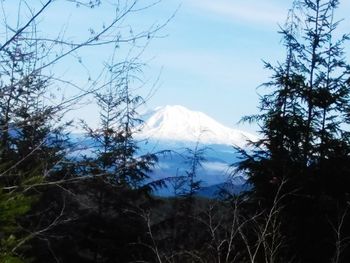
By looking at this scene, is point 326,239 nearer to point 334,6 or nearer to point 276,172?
point 276,172

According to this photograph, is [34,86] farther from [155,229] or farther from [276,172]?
[155,229]

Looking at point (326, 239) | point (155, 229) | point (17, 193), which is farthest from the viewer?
point (155, 229)

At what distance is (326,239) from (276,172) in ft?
6.13

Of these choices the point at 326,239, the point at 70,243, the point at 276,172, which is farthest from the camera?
the point at 70,243

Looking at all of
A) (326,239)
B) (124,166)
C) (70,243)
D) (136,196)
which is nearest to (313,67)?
(326,239)

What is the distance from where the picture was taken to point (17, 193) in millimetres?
4797

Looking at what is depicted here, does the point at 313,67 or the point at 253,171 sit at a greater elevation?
the point at 313,67

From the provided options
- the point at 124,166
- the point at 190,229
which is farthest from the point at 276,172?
the point at 124,166

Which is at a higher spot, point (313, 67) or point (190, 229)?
point (313, 67)

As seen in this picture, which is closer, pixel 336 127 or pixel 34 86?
pixel 34 86

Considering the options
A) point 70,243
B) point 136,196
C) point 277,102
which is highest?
point 277,102

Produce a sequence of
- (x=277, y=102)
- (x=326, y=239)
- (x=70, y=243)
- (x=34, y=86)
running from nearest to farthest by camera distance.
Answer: (x=34, y=86) < (x=326, y=239) < (x=277, y=102) < (x=70, y=243)

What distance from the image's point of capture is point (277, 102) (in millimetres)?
14188

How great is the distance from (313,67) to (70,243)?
787 centimetres
